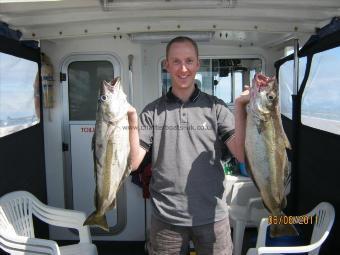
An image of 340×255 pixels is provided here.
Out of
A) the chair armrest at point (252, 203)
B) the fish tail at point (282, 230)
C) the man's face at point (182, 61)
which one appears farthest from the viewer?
the chair armrest at point (252, 203)

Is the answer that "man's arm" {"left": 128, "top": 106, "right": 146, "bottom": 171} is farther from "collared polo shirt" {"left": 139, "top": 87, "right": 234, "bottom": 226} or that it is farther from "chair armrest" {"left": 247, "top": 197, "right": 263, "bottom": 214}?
"chair armrest" {"left": 247, "top": 197, "right": 263, "bottom": 214}

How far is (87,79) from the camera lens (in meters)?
5.01

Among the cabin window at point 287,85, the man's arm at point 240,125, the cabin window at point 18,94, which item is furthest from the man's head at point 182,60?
the cabin window at point 287,85

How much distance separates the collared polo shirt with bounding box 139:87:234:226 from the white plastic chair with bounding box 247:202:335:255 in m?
1.01

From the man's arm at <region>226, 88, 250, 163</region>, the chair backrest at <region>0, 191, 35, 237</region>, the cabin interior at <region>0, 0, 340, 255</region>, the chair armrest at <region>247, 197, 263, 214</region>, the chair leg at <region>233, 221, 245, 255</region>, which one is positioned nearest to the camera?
the man's arm at <region>226, 88, 250, 163</region>

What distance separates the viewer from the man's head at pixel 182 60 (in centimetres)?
240

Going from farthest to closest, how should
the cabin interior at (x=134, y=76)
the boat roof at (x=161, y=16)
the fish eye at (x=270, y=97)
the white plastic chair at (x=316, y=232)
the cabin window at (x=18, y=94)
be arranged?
the cabin window at (x=18, y=94)
the cabin interior at (x=134, y=76)
the white plastic chair at (x=316, y=232)
the boat roof at (x=161, y=16)
the fish eye at (x=270, y=97)

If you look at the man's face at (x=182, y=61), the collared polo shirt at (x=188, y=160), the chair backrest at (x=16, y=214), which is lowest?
the chair backrest at (x=16, y=214)

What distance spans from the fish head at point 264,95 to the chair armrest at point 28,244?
2.27 m

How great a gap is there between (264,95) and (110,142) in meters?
0.93

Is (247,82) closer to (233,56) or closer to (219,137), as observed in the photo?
(233,56)

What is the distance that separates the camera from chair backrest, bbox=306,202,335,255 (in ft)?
10.4

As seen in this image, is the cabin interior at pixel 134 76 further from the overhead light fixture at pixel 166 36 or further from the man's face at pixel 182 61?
the man's face at pixel 182 61

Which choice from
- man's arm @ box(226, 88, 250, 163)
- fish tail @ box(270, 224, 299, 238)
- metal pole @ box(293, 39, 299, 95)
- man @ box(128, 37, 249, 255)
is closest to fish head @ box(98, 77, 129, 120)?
man @ box(128, 37, 249, 255)
